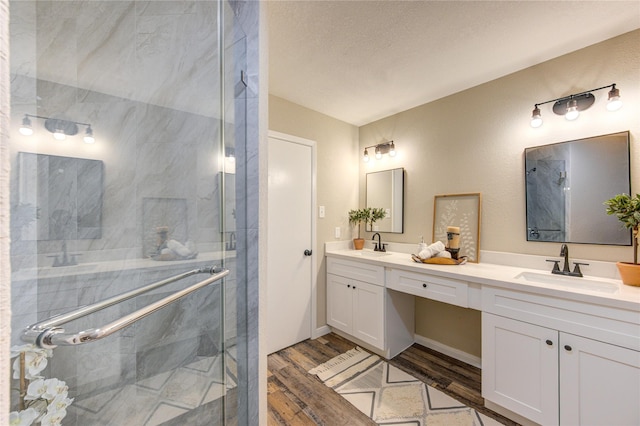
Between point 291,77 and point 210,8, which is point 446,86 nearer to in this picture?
point 291,77

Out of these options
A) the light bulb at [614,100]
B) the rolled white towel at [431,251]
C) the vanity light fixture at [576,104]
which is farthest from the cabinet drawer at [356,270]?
the light bulb at [614,100]

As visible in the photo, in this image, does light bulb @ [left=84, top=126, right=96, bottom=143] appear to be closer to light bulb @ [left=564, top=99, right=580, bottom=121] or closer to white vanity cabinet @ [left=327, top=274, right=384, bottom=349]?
white vanity cabinet @ [left=327, top=274, right=384, bottom=349]

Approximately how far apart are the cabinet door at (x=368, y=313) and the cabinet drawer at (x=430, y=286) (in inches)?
6.8

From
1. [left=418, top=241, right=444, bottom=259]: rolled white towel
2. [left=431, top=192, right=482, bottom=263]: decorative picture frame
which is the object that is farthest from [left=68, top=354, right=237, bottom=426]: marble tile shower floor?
[left=431, top=192, right=482, bottom=263]: decorative picture frame

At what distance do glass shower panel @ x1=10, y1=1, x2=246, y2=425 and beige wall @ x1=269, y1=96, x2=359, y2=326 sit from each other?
127 cm

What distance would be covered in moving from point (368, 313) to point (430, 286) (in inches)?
26.0

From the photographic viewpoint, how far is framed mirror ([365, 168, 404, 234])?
2697mm

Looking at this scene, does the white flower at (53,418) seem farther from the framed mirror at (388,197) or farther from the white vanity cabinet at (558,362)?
the framed mirror at (388,197)

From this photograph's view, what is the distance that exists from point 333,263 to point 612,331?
192cm

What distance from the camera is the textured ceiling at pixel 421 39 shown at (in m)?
1.38

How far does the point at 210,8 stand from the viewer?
1.18 metres

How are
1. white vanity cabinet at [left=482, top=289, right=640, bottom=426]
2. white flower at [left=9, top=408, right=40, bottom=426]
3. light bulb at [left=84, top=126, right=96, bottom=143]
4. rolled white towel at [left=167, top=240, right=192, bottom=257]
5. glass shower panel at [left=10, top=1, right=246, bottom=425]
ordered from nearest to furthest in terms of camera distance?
1. white flower at [left=9, top=408, right=40, bottom=426]
2. glass shower panel at [left=10, top=1, right=246, bottom=425]
3. light bulb at [left=84, top=126, right=96, bottom=143]
4. rolled white towel at [left=167, top=240, right=192, bottom=257]
5. white vanity cabinet at [left=482, top=289, right=640, bottom=426]

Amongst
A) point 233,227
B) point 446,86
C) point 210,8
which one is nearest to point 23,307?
point 233,227

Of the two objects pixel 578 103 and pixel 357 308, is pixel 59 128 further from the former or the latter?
pixel 578 103
